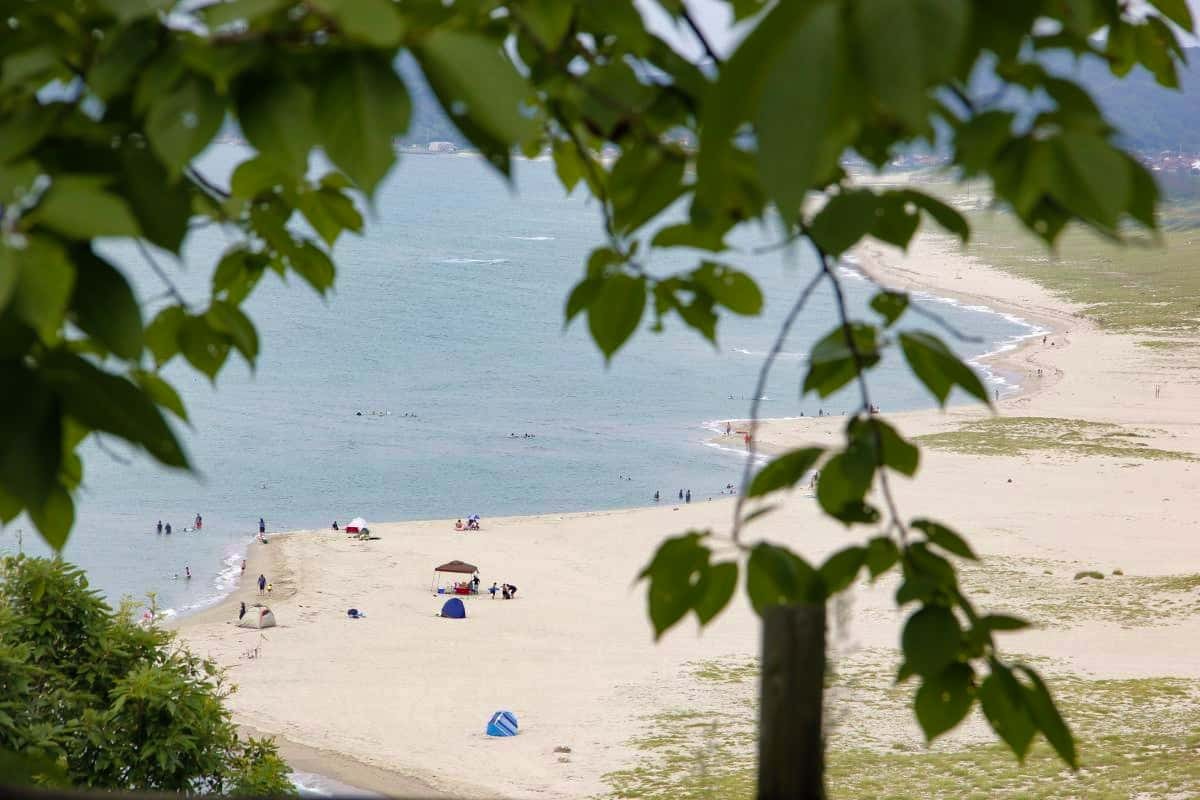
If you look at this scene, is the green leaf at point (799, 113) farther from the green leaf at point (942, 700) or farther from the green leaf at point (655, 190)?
the green leaf at point (942, 700)

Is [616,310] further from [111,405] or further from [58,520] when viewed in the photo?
[111,405]

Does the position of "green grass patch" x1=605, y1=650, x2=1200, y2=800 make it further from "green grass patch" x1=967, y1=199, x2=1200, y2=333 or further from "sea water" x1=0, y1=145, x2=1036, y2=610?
"green grass patch" x1=967, y1=199, x2=1200, y2=333

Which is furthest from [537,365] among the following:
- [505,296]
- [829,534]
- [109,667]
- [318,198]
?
[318,198]

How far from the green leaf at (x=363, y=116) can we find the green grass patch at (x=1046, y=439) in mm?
47910

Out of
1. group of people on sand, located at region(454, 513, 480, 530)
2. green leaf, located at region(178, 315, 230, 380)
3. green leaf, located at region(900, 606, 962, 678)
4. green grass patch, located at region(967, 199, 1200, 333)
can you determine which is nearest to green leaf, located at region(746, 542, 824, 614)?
green leaf, located at region(900, 606, 962, 678)

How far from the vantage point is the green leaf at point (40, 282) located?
2.86ft

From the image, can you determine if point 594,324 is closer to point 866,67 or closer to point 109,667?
point 866,67

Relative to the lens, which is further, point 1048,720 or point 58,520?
point 1048,720

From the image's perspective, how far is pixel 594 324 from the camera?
1867 mm

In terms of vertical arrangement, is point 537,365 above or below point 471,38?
above

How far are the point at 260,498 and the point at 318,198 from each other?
48.9m

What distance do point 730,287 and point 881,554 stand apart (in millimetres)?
608

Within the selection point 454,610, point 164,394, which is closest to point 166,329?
point 164,394

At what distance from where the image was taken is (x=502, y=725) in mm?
24734
